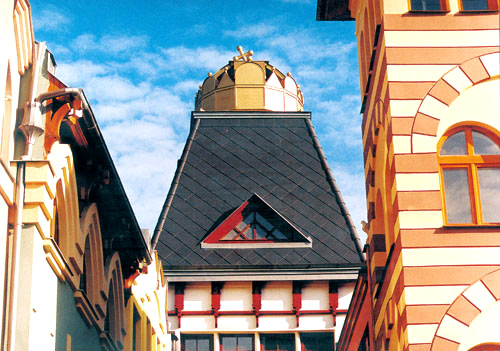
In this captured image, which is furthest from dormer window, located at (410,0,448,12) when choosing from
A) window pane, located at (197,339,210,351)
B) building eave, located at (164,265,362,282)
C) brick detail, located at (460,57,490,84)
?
window pane, located at (197,339,210,351)

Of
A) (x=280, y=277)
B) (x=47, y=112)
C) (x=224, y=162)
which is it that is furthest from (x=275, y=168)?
(x=47, y=112)

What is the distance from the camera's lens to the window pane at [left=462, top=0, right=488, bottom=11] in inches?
556

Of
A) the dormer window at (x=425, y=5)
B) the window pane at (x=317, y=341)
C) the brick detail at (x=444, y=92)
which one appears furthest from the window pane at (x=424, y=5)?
the window pane at (x=317, y=341)

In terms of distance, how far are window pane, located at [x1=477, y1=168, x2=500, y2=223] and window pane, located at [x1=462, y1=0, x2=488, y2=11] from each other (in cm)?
235

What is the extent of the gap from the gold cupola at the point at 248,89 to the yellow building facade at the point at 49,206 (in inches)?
556

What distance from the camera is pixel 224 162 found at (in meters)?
29.7

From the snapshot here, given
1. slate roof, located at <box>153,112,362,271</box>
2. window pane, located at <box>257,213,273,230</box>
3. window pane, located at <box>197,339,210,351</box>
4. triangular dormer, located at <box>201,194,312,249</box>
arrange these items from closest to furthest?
window pane, located at <box>197,339,210,351</box>
slate roof, located at <box>153,112,362,271</box>
triangular dormer, located at <box>201,194,312,249</box>
window pane, located at <box>257,213,273,230</box>

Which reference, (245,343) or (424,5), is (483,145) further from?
(245,343)

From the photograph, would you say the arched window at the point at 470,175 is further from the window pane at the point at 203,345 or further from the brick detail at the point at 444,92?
the window pane at the point at 203,345

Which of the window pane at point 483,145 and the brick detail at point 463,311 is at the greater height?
the window pane at point 483,145

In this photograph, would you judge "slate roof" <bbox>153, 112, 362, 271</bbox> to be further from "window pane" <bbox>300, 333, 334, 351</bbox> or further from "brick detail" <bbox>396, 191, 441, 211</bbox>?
"brick detail" <bbox>396, 191, 441, 211</bbox>

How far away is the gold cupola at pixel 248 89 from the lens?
3145 cm

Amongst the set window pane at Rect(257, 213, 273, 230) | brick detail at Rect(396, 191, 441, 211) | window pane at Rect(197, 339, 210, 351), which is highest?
window pane at Rect(257, 213, 273, 230)

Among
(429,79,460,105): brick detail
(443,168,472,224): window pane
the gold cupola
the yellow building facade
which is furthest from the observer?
the gold cupola
